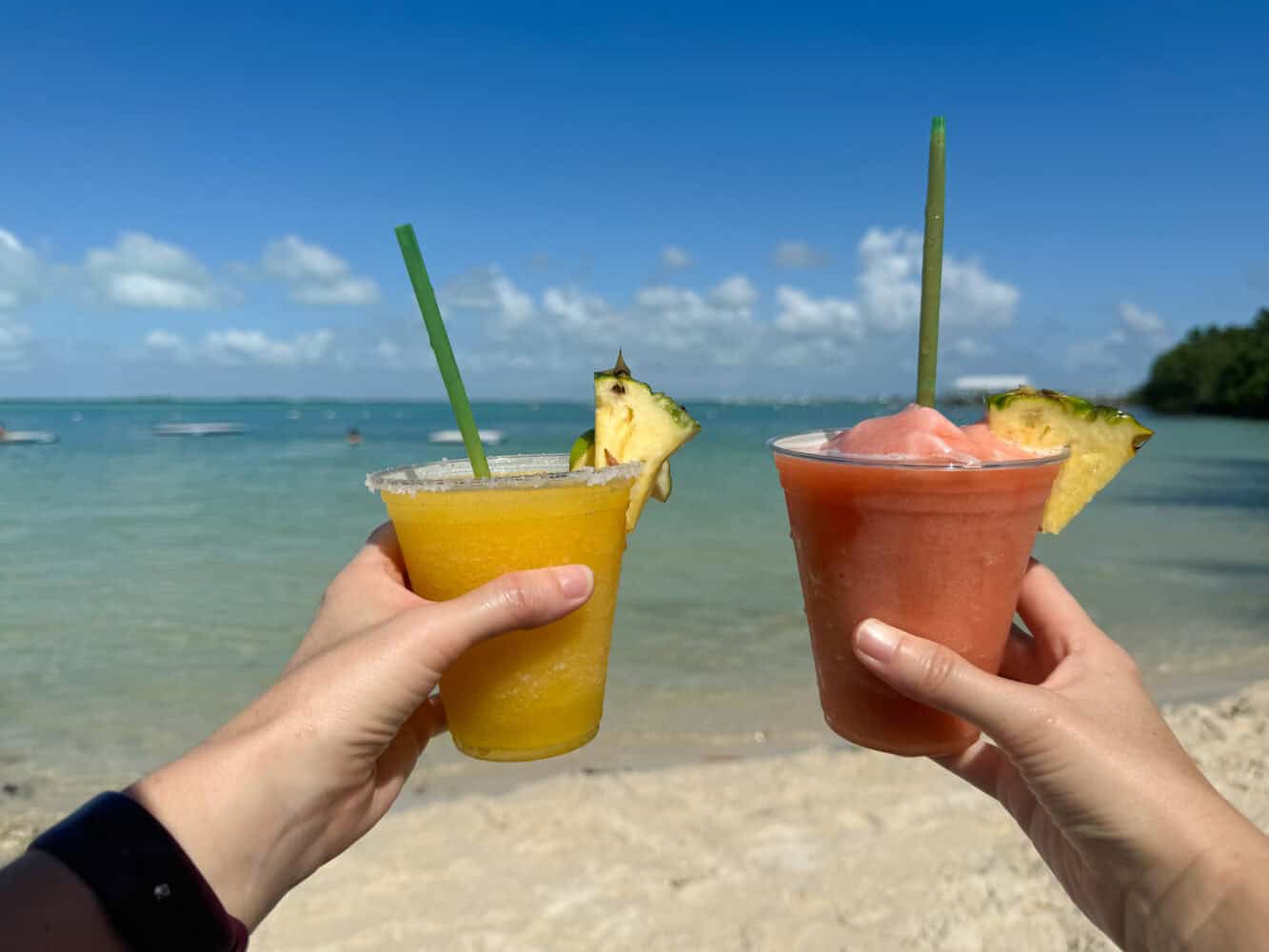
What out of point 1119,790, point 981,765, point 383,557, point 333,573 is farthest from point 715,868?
point 333,573

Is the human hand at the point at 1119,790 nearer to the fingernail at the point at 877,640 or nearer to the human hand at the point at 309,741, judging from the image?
→ the fingernail at the point at 877,640

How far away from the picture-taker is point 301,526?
14.6m

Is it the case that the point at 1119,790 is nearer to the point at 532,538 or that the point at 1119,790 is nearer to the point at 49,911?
the point at 532,538

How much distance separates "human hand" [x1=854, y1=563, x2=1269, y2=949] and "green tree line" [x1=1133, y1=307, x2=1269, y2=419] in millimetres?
70425

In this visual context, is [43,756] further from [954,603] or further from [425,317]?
[954,603]

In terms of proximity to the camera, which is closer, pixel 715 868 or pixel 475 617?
pixel 475 617

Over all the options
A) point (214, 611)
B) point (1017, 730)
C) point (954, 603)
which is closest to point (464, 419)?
point (954, 603)

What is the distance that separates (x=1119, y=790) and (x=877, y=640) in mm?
466

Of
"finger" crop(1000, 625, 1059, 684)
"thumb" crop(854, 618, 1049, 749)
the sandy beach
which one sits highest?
"thumb" crop(854, 618, 1049, 749)

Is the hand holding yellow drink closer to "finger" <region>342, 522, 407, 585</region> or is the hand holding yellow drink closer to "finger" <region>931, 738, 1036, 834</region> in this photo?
"finger" <region>342, 522, 407, 585</region>

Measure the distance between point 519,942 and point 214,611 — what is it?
22.6 feet

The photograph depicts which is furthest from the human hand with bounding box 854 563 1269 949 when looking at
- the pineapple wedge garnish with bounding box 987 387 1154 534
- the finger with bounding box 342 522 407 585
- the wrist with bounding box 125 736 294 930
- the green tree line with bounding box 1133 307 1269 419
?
the green tree line with bounding box 1133 307 1269 419

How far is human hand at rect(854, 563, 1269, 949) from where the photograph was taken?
1477 mm

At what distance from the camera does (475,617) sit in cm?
166
